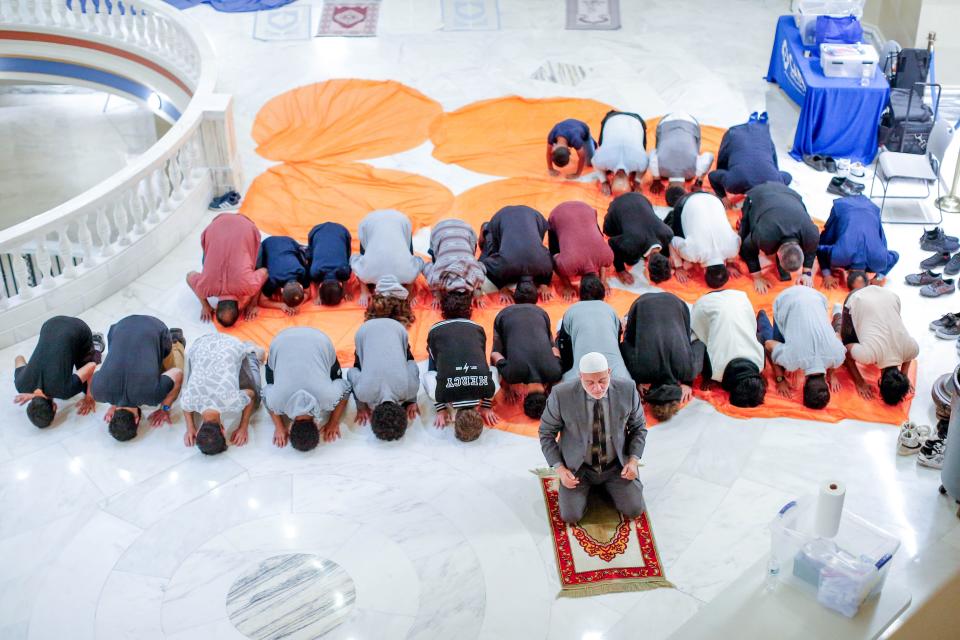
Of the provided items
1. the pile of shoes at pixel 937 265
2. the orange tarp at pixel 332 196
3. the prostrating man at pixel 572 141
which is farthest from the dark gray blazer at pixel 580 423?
the prostrating man at pixel 572 141

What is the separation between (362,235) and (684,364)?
255cm

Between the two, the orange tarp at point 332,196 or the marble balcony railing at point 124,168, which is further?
the orange tarp at point 332,196

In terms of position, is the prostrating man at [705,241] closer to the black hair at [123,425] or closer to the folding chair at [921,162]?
the folding chair at [921,162]

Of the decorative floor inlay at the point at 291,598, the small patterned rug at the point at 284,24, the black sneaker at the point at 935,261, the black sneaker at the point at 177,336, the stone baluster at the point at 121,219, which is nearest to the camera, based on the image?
the decorative floor inlay at the point at 291,598

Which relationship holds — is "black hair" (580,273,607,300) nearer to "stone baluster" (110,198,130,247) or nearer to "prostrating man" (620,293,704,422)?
"prostrating man" (620,293,704,422)

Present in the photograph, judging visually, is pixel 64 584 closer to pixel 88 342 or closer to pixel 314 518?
pixel 314 518

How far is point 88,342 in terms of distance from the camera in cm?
722

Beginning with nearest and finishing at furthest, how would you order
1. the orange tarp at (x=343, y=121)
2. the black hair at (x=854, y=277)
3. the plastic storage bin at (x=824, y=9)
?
the black hair at (x=854, y=277)
the orange tarp at (x=343, y=121)
the plastic storage bin at (x=824, y=9)

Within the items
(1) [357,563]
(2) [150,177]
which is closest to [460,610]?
(1) [357,563]

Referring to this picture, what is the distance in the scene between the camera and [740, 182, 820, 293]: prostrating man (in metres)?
8.09

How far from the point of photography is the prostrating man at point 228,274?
784 cm

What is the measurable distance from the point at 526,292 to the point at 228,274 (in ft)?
6.74

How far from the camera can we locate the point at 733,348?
7066 millimetres

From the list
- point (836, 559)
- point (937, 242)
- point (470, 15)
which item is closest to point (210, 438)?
point (836, 559)
